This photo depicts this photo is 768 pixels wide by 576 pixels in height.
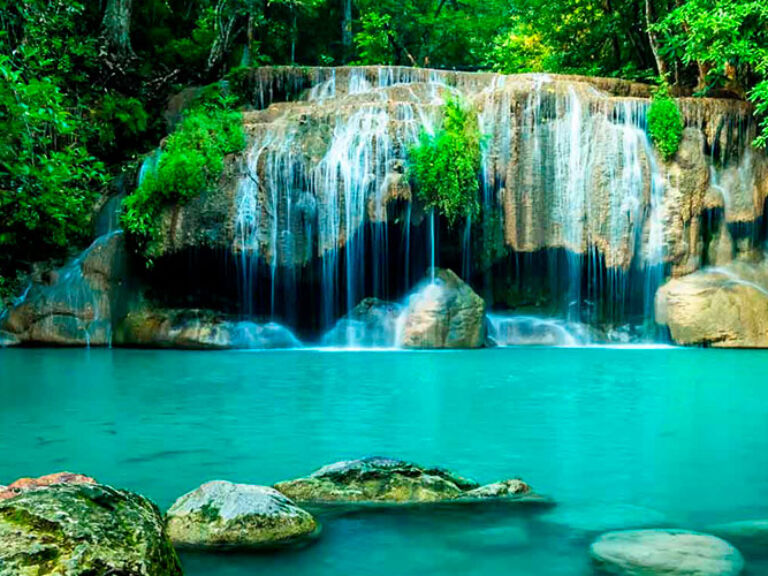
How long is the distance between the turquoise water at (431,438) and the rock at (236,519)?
13cm

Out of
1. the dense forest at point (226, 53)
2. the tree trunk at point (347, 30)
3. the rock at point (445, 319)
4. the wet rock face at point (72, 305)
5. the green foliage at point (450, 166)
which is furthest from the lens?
the tree trunk at point (347, 30)

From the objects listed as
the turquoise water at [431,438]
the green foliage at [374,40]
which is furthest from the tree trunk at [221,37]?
the turquoise water at [431,438]

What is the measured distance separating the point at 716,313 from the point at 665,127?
3846 millimetres

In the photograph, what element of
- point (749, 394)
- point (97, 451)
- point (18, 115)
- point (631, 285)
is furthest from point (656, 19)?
point (97, 451)

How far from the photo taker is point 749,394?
8.82 metres

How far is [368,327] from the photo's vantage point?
15383 mm

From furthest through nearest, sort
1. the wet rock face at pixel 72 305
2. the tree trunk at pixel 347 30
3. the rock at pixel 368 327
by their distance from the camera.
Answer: the tree trunk at pixel 347 30
the rock at pixel 368 327
the wet rock face at pixel 72 305

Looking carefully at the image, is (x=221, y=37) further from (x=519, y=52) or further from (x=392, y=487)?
(x=392, y=487)

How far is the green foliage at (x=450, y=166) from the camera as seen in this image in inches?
606

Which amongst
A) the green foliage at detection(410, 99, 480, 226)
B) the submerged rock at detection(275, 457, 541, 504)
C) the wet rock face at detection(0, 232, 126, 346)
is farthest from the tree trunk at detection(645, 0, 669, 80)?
the submerged rock at detection(275, 457, 541, 504)

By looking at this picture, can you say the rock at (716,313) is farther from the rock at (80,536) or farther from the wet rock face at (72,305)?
the rock at (80,536)

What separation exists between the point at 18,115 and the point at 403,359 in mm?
6685

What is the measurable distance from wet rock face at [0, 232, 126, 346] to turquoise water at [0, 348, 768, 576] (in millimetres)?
3055

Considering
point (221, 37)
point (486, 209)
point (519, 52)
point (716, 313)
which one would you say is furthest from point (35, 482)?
point (519, 52)
